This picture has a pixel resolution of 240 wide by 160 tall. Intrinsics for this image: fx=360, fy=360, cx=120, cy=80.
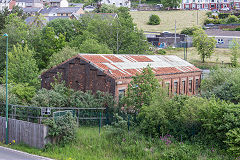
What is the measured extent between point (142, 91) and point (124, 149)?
6.84m

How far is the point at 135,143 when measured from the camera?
2312cm

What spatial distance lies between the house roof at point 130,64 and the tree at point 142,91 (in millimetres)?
2367

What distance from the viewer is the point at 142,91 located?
28.2 m

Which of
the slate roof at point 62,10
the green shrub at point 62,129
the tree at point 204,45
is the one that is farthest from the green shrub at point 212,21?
the green shrub at point 62,129

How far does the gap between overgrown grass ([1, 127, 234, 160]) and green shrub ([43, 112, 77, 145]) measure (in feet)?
1.76

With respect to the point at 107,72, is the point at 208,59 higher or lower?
lower

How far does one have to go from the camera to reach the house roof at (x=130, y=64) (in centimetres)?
3151

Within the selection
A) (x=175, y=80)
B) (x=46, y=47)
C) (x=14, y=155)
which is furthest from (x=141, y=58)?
(x=14, y=155)

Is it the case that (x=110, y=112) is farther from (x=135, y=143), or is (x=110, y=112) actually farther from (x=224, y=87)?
(x=224, y=87)

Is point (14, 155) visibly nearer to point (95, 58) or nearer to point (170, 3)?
point (95, 58)

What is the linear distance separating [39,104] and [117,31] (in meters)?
30.2

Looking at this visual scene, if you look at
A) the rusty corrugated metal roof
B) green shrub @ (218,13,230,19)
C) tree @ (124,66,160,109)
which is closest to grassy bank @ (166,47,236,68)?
the rusty corrugated metal roof

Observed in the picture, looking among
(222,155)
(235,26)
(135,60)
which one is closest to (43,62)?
(135,60)

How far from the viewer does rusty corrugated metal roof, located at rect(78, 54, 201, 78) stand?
3166 cm
